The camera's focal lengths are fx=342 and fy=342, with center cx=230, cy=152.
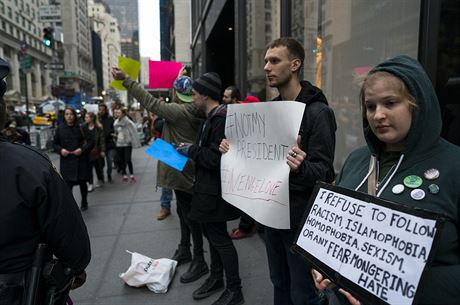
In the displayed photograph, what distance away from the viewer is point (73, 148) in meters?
6.09

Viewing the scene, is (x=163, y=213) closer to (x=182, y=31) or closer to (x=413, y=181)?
(x=413, y=181)

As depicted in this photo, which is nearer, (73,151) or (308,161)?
(308,161)

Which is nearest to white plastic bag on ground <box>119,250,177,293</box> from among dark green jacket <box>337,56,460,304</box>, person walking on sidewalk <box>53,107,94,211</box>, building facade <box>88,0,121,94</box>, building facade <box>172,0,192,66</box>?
dark green jacket <box>337,56,460,304</box>

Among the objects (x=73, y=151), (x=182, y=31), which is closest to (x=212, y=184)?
(x=73, y=151)

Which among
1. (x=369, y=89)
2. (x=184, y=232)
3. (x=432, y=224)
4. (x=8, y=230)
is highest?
(x=369, y=89)

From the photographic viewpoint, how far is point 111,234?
5.04m

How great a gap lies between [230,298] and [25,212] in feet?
6.81

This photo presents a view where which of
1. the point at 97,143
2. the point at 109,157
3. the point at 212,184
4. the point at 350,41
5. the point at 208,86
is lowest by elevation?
the point at 109,157

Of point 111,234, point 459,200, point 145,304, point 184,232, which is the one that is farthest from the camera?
point 111,234

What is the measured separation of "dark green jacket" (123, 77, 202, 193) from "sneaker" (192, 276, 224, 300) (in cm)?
92

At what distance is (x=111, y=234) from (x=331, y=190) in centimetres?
433

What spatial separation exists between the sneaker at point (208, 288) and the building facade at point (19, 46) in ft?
173

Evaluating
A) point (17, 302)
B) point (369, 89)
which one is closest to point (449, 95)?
point (369, 89)

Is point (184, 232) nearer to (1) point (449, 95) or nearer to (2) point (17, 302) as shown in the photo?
(2) point (17, 302)
